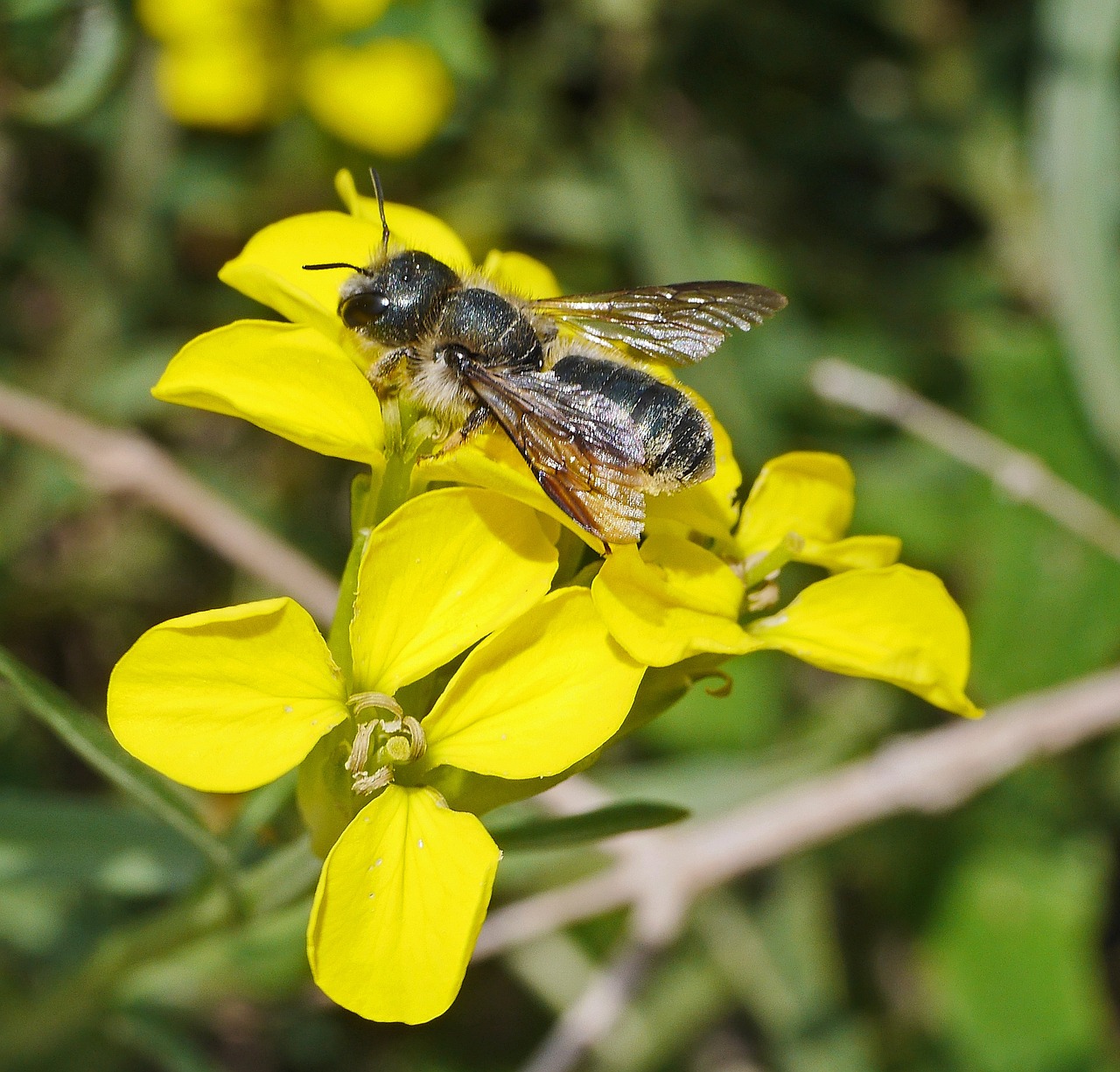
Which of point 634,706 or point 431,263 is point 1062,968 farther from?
point 431,263

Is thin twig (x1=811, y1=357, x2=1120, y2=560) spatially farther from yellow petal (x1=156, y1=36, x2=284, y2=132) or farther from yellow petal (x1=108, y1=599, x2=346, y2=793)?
yellow petal (x1=156, y1=36, x2=284, y2=132)

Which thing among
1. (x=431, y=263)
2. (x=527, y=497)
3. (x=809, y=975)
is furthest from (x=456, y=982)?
(x=809, y=975)

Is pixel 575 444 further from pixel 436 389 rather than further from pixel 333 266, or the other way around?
pixel 333 266

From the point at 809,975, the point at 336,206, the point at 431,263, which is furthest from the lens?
the point at 336,206

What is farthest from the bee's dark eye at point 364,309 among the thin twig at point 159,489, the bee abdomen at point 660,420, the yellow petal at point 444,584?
the thin twig at point 159,489

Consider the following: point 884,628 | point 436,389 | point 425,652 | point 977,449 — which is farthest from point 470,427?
point 977,449

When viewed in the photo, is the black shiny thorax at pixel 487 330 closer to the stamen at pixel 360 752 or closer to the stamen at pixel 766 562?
the stamen at pixel 766 562
